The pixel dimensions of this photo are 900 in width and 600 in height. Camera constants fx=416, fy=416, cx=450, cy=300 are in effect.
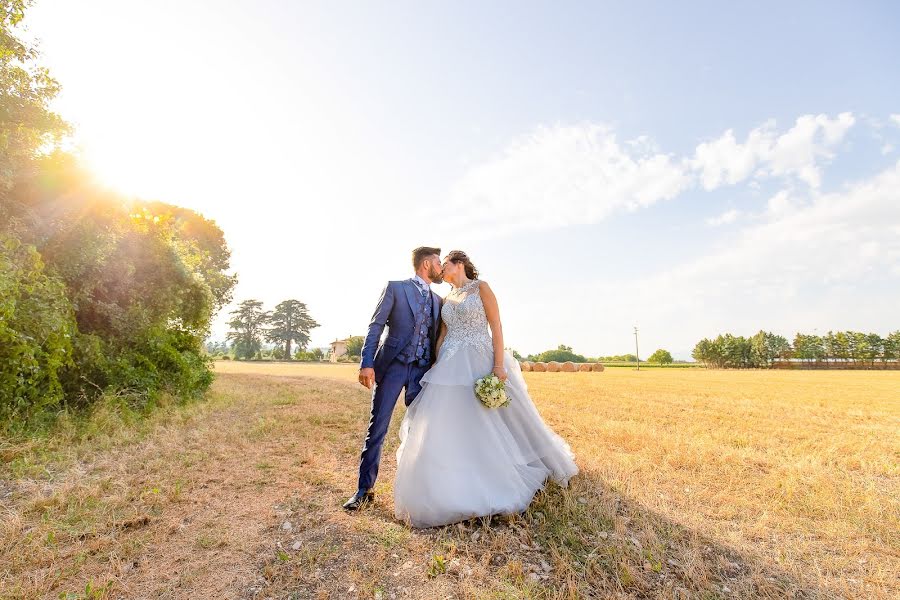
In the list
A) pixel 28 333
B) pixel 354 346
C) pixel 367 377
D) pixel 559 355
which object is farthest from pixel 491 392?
pixel 559 355

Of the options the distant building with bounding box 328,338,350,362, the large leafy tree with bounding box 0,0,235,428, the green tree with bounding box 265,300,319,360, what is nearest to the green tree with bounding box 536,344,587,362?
the distant building with bounding box 328,338,350,362

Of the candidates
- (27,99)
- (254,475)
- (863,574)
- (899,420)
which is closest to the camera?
(863,574)

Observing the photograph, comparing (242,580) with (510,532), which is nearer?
(242,580)

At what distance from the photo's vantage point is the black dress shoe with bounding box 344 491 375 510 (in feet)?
15.1

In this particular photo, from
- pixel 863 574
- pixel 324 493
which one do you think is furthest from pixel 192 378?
pixel 863 574

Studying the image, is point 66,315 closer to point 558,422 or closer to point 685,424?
point 558,422

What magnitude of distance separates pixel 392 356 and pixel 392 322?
394 millimetres

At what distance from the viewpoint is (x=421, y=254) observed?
17.0 ft

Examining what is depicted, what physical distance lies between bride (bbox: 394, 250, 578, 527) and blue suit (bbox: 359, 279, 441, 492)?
0.84 feet

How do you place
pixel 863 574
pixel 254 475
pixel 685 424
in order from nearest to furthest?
pixel 863 574 → pixel 254 475 → pixel 685 424

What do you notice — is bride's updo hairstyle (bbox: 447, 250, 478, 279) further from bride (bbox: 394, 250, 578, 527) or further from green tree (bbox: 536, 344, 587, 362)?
green tree (bbox: 536, 344, 587, 362)

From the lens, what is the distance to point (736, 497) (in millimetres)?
4836

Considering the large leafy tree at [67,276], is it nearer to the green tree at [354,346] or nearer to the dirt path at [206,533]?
the dirt path at [206,533]

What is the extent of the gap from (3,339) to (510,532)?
7.39 m
